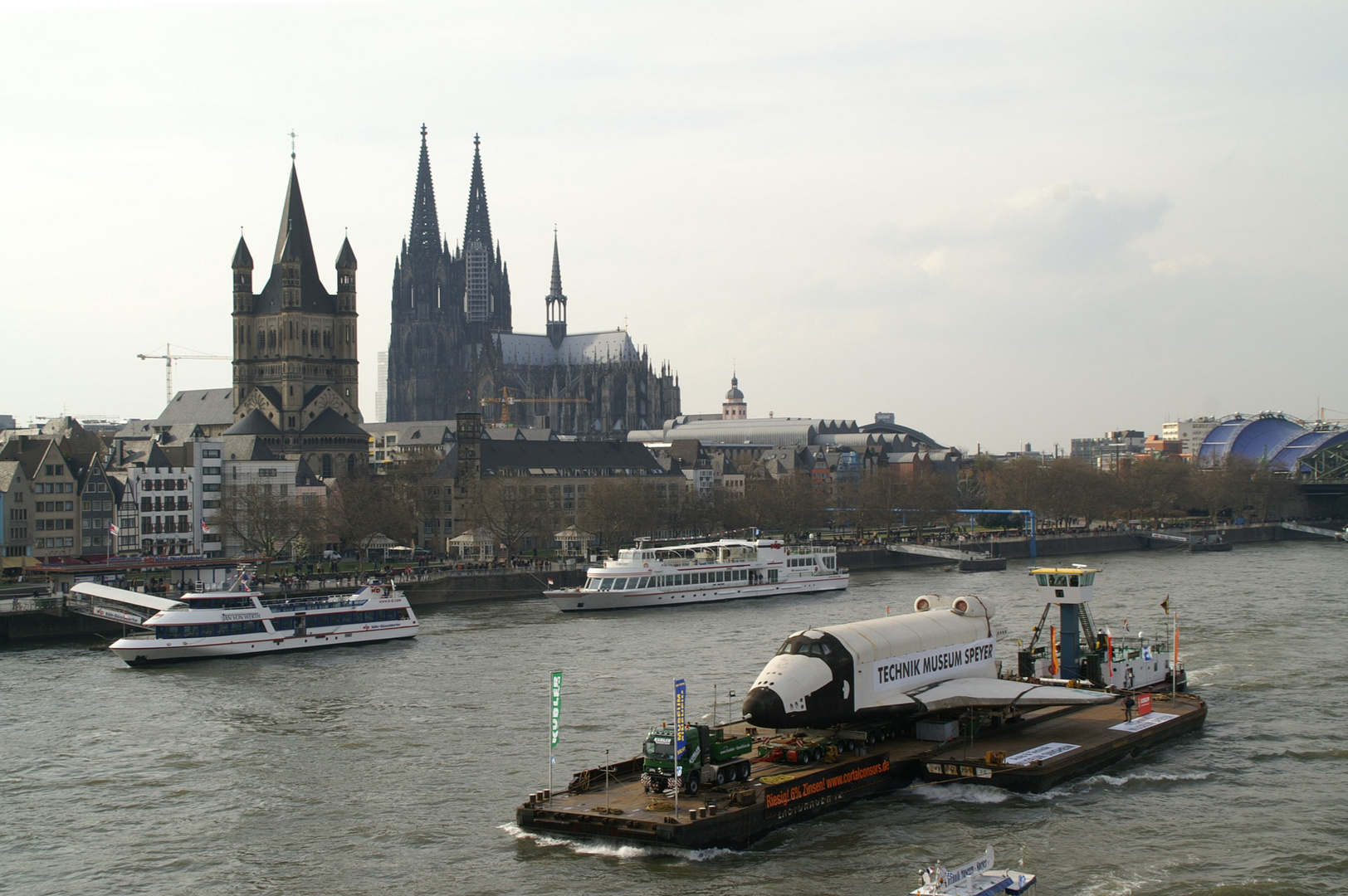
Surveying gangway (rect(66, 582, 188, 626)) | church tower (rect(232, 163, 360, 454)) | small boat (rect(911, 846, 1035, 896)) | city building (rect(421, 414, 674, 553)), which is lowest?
small boat (rect(911, 846, 1035, 896))

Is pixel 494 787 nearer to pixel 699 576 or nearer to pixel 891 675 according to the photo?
pixel 891 675

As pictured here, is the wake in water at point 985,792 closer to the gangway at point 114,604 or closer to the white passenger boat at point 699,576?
the gangway at point 114,604

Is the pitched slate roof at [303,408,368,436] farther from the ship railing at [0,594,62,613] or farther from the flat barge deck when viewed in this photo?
the flat barge deck

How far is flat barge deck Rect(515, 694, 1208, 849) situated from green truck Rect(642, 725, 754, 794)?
13.6 inches

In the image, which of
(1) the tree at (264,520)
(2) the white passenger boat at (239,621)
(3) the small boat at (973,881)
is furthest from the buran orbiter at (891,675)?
(1) the tree at (264,520)

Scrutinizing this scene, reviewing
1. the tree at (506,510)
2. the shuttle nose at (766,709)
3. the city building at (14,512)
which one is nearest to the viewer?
the shuttle nose at (766,709)

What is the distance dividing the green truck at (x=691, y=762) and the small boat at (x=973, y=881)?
767cm

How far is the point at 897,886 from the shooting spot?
3102 centimetres

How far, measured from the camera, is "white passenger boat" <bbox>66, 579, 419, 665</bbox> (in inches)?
2589

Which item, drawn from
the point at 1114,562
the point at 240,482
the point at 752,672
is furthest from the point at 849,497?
the point at 752,672

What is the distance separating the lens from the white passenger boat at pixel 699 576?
294ft

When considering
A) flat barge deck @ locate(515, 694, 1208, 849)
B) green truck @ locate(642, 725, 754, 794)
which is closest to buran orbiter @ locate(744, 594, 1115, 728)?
flat barge deck @ locate(515, 694, 1208, 849)

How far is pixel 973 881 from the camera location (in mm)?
27891

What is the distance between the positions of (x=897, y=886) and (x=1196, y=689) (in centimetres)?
2778
